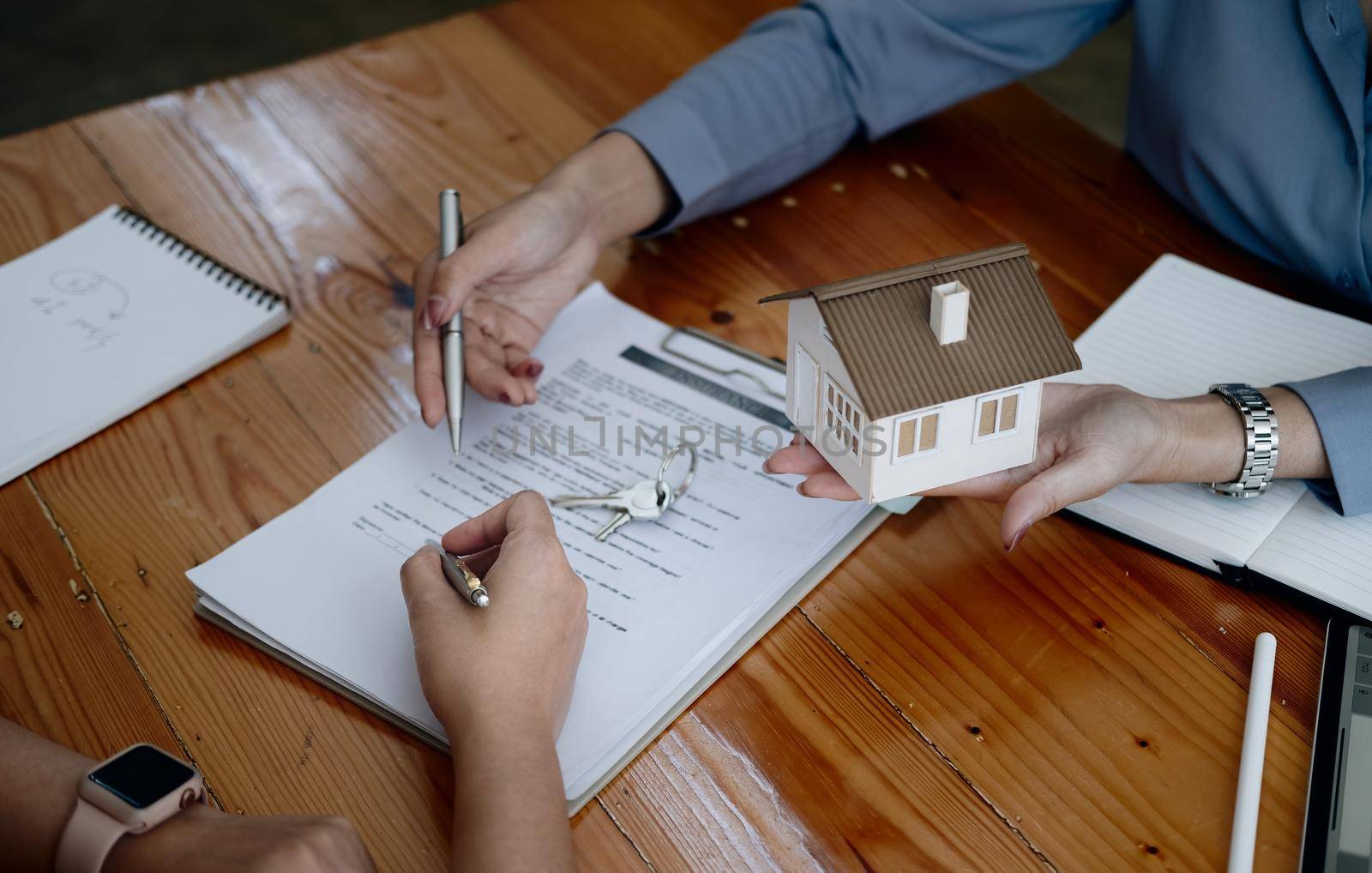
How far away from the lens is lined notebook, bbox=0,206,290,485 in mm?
982

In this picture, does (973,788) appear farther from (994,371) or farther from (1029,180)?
(1029,180)

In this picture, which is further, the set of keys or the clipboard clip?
the clipboard clip

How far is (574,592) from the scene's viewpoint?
28.7 inches

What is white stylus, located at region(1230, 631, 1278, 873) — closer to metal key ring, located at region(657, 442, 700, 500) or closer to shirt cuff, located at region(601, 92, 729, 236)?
metal key ring, located at region(657, 442, 700, 500)

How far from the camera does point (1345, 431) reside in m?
0.83

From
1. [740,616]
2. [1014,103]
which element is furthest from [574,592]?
[1014,103]

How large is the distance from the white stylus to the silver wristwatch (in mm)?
121

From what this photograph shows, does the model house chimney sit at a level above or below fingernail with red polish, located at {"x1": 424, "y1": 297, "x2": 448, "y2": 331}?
above

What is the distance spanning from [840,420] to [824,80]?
A: 626 millimetres

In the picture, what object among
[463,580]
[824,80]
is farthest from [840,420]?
[824,80]

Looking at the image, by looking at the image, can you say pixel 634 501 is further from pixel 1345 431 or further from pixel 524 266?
pixel 1345 431

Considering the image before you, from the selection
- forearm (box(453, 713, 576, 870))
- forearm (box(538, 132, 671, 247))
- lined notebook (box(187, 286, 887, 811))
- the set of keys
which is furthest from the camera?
forearm (box(538, 132, 671, 247))

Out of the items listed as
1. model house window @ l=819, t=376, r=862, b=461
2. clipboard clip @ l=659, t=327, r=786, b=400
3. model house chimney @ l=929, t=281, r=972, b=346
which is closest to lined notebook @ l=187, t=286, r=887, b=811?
clipboard clip @ l=659, t=327, r=786, b=400

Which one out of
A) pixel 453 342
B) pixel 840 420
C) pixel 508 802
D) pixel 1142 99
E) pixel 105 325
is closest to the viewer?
pixel 508 802
